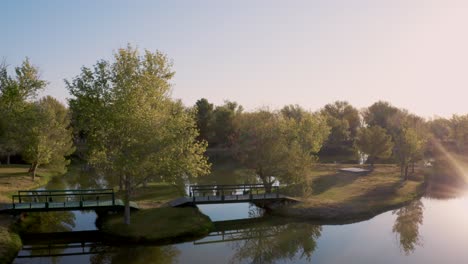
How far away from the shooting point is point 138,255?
88.8ft

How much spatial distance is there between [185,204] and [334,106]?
11413cm

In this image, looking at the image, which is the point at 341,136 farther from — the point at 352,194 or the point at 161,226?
the point at 161,226

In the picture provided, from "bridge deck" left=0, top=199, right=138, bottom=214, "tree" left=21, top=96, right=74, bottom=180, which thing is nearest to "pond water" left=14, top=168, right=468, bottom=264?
"bridge deck" left=0, top=199, right=138, bottom=214

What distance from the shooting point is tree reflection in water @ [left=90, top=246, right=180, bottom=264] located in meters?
26.0

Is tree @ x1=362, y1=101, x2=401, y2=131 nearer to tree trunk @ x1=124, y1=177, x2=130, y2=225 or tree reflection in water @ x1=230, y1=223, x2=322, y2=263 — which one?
tree reflection in water @ x1=230, y1=223, x2=322, y2=263

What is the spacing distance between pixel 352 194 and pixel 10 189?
4274 centimetres

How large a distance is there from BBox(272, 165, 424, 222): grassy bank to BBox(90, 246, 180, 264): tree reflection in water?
614 inches

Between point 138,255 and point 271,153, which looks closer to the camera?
point 138,255

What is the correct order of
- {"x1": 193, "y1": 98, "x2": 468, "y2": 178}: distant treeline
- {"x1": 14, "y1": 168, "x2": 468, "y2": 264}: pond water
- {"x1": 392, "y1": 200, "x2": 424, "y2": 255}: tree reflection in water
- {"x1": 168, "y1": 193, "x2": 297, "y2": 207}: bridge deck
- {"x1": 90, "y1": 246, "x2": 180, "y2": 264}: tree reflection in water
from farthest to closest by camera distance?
1. {"x1": 193, "y1": 98, "x2": 468, "y2": 178}: distant treeline
2. {"x1": 168, "y1": 193, "x2": 297, "y2": 207}: bridge deck
3. {"x1": 392, "y1": 200, "x2": 424, "y2": 255}: tree reflection in water
4. {"x1": 14, "y1": 168, "x2": 468, "y2": 264}: pond water
5. {"x1": 90, "y1": 246, "x2": 180, "y2": 264}: tree reflection in water

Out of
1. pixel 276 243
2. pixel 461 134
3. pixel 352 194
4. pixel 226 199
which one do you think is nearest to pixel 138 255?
pixel 276 243

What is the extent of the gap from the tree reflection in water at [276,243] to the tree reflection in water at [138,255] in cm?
488

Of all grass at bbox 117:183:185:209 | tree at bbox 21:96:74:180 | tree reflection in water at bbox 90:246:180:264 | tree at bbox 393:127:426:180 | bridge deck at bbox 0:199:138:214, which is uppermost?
tree at bbox 21:96:74:180

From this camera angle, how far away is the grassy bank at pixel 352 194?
39.6m

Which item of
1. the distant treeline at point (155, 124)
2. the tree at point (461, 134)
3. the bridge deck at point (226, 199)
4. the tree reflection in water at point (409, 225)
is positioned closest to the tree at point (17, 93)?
the distant treeline at point (155, 124)
